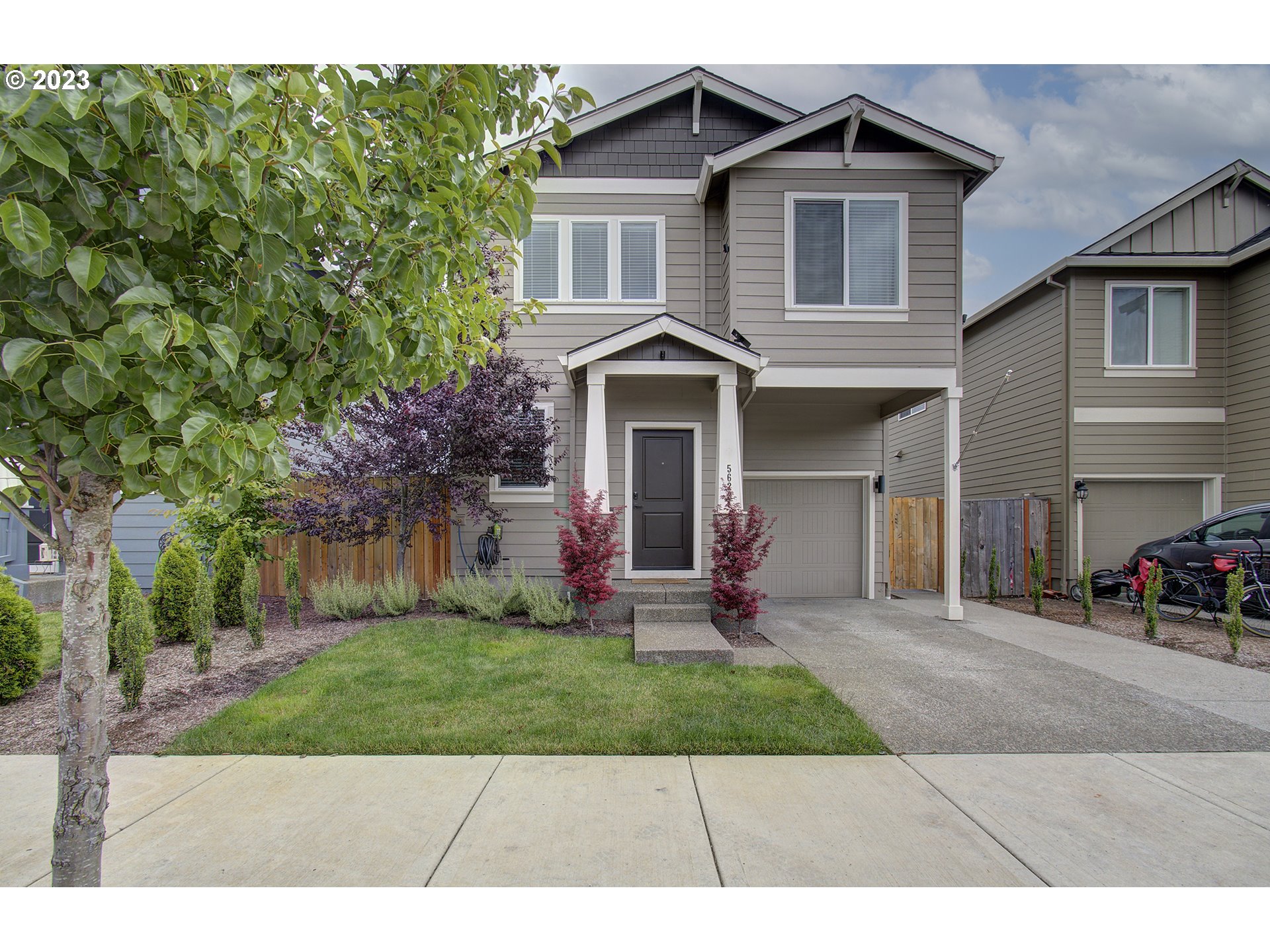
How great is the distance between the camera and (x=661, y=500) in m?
8.97

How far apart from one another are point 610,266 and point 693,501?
378 cm

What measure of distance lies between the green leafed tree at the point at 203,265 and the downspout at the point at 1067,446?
37.2 ft


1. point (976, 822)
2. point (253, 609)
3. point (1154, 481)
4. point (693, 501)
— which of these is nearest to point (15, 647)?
point (253, 609)

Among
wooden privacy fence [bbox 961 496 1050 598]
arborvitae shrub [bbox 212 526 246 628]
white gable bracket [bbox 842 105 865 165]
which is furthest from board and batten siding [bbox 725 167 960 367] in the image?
arborvitae shrub [bbox 212 526 246 628]

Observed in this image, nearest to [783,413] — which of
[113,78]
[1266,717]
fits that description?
[1266,717]

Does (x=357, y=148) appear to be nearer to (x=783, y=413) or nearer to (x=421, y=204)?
Answer: (x=421, y=204)

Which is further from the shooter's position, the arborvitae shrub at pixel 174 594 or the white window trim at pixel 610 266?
the white window trim at pixel 610 266

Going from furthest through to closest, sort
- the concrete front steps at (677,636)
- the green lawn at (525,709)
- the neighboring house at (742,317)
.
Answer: the neighboring house at (742,317) → the concrete front steps at (677,636) → the green lawn at (525,709)

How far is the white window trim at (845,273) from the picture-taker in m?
8.35

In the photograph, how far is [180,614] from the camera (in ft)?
21.2

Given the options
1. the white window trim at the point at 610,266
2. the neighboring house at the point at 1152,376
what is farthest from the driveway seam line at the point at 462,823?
the neighboring house at the point at 1152,376

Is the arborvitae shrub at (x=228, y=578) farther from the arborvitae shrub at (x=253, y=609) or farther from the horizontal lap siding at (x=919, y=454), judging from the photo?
the horizontal lap siding at (x=919, y=454)

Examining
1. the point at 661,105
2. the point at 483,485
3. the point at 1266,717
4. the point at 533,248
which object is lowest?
the point at 1266,717

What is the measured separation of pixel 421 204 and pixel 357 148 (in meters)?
0.35
